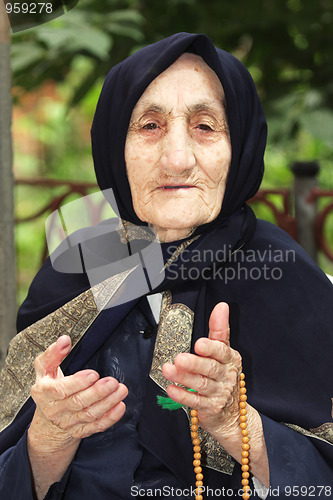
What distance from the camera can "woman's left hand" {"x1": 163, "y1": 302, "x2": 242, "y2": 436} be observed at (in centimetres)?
138

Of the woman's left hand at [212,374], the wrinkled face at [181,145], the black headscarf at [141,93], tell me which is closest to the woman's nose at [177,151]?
the wrinkled face at [181,145]

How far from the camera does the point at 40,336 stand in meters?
1.88

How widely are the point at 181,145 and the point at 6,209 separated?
0.87 metres

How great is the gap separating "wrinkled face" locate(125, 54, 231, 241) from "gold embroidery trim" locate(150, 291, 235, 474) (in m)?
0.26

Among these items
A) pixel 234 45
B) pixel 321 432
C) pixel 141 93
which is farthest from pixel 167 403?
pixel 234 45

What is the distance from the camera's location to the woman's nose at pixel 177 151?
1.72 meters

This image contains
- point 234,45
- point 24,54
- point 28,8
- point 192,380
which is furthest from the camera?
point 234,45

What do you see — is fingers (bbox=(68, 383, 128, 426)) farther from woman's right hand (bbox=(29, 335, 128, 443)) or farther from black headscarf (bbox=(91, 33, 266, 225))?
black headscarf (bbox=(91, 33, 266, 225))

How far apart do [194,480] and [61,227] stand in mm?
1155

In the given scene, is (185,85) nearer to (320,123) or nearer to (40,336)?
(40,336)

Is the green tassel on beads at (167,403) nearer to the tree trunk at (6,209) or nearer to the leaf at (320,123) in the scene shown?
the tree trunk at (6,209)

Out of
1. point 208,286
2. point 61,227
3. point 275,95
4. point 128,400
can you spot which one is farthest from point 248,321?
point 275,95

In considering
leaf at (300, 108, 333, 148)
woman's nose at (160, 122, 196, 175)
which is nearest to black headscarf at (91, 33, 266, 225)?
woman's nose at (160, 122, 196, 175)

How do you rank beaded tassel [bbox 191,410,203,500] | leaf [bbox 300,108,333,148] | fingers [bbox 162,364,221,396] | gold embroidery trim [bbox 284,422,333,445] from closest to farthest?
1. fingers [bbox 162,364,221,396]
2. beaded tassel [bbox 191,410,203,500]
3. gold embroidery trim [bbox 284,422,333,445]
4. leaf [bbox 300,108,333,148]
